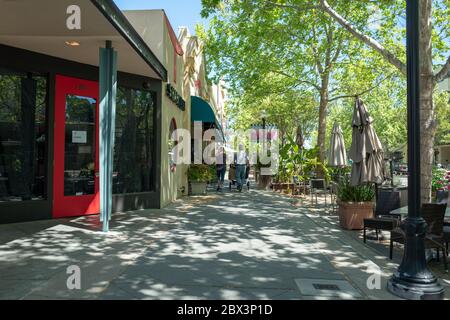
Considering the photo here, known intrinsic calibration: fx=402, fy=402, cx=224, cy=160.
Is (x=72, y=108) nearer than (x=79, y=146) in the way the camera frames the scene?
Yes

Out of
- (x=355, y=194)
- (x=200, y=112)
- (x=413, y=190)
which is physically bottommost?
(x=355, y=194)

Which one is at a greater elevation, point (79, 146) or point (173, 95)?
point (173, 95)

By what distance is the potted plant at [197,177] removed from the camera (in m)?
16.1

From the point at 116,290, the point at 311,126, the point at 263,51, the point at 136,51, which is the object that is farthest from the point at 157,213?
the point at 311,126

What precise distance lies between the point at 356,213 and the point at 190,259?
15.0ft

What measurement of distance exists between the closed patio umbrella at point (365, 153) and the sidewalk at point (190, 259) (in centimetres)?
126

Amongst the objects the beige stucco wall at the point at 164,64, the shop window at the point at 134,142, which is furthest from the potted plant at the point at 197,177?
the shop window at the point at 134,142

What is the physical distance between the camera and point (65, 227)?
26.7 feet

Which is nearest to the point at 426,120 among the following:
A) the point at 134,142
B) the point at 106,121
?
the point at 106,121

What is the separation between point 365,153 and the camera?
8852mm

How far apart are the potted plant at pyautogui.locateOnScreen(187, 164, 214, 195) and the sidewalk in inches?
244

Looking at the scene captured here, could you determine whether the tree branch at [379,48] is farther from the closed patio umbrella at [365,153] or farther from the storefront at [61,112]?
the storefront at [61,112]

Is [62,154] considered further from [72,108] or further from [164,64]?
[164,64]

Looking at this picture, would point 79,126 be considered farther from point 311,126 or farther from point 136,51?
point 311,126
